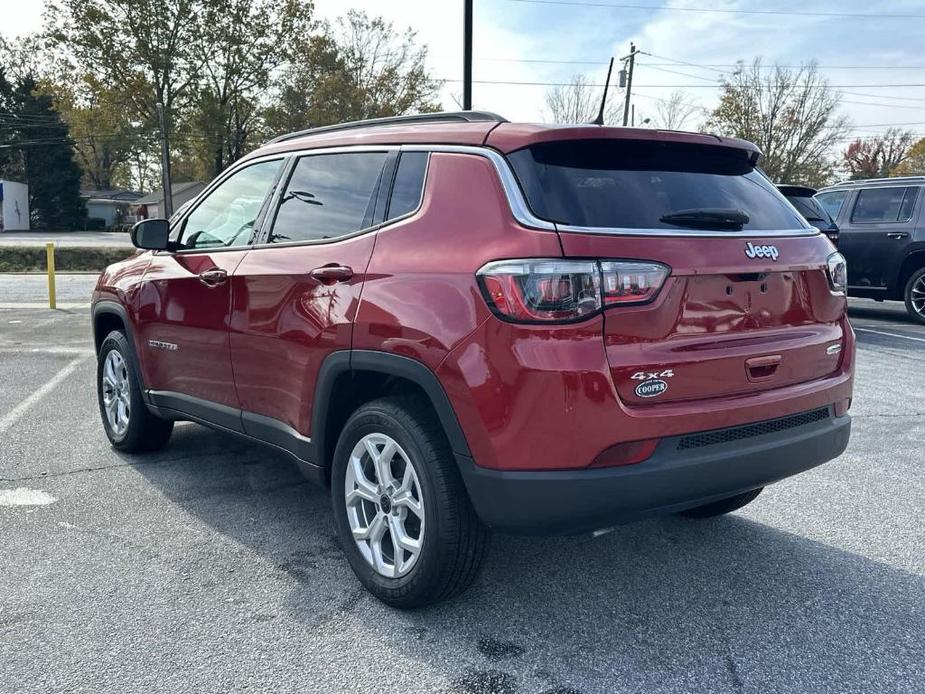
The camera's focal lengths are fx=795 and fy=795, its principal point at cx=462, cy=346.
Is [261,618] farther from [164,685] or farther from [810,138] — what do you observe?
[810,138]

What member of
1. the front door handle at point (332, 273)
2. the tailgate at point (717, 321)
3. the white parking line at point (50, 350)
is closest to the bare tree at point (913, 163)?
the white parking line at point (50, 350)

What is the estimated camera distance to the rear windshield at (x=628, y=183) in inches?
102

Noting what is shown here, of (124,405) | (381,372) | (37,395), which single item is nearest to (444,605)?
(381,372)

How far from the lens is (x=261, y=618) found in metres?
2.89

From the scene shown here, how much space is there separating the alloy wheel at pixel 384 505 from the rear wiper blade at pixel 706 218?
4.05 feet

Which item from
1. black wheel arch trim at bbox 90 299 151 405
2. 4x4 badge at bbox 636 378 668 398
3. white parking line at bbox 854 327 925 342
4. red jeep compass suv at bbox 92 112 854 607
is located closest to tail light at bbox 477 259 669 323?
red jeep compass suv at bbox 92 112 854 607

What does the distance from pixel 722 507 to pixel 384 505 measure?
1.69m

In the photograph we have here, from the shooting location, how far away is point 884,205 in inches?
466

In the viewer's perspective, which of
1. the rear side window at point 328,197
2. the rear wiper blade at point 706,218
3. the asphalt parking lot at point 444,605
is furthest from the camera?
the rear side window at point 328,197

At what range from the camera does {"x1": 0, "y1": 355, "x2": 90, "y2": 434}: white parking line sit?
5.67 metres

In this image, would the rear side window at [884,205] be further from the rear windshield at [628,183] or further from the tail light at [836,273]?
the rear windshield at [628,183]

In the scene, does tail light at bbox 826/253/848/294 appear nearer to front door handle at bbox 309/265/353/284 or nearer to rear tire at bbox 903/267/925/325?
front door handle at bbox 309/265/353/284

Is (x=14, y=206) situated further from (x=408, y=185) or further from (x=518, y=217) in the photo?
(x=518, y=217)

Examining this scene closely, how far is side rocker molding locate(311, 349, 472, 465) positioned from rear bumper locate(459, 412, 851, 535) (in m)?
0.12
